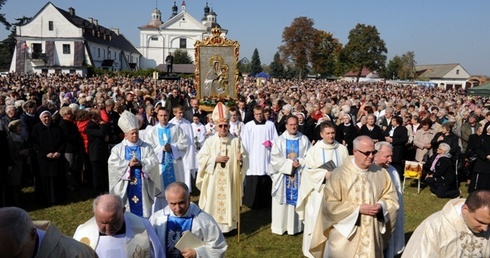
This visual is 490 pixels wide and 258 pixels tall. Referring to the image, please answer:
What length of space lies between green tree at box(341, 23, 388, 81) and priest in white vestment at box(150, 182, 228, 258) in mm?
61826

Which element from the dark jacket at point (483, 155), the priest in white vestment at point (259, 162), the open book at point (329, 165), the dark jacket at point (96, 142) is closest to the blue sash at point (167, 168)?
the priest in white vestment at point (259, 162)

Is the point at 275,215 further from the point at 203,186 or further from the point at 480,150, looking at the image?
the point at 480,150

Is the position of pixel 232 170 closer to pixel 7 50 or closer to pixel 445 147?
pixel 445 147

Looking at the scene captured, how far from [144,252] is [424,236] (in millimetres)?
2349

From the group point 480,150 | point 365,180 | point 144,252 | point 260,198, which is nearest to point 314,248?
point 365,180

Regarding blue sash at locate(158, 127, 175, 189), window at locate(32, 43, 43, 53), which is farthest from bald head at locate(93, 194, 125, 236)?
window at locate(32, 43, 43, 53)

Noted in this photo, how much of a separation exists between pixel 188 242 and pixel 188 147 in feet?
19.6

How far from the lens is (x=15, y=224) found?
231 centimetres

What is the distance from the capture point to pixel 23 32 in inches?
2382

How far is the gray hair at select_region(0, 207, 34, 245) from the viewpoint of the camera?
2.28m

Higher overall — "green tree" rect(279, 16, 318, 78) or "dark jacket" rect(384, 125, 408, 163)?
"green tree" rect(279, 16, 318, 78)

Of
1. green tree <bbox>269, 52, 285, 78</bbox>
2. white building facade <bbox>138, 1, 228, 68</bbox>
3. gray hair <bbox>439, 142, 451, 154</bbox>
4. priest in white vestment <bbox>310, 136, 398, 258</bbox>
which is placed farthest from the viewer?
white building facade <bbox>138, 1, 228, 68</bbox>

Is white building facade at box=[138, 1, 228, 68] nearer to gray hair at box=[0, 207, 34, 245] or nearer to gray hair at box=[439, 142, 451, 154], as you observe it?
gray hair at box=[439, 142, 451, 154]

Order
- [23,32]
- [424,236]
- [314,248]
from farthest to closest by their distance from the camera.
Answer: [23,32] → [314,248] → [424,236]
